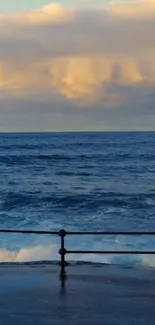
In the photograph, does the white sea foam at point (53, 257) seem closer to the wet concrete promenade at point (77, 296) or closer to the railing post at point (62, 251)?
the wet concrete promenade at point (77, 296)

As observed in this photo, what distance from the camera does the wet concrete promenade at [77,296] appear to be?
21.1 feet

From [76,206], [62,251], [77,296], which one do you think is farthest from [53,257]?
[76,206]

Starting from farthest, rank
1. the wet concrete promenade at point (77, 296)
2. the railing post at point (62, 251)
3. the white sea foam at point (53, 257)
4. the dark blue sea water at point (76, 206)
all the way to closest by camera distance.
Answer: the dark blue sea water at point (76, 206) → the white sea foam at point (53, 257) → the railing post at point (62, 251) → the wet concrete promenade at point (77, 296)

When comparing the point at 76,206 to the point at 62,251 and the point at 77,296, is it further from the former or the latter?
the point at 77,296

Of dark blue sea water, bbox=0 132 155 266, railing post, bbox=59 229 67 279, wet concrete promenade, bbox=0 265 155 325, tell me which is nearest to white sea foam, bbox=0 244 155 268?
dark blue sea water, bbox=0 132 155 266

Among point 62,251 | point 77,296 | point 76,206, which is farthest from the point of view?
point 76,206

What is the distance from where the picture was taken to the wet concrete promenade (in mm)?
6445

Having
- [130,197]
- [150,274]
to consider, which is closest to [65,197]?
[130,197]

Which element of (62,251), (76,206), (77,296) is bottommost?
(77,296)

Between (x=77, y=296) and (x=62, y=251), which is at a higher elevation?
(x=62, y=251)

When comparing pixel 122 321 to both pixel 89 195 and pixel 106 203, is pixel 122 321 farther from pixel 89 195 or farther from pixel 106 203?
pixel 89 195

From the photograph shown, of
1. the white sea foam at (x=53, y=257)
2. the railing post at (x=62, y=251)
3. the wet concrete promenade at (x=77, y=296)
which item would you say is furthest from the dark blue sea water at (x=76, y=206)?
the wet concrete promenade at (x=77, y=296)

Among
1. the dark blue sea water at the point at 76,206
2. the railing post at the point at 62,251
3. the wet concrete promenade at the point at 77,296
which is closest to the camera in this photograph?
the wet concrete promenade at the point at 77,296

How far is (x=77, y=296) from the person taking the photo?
738cm
